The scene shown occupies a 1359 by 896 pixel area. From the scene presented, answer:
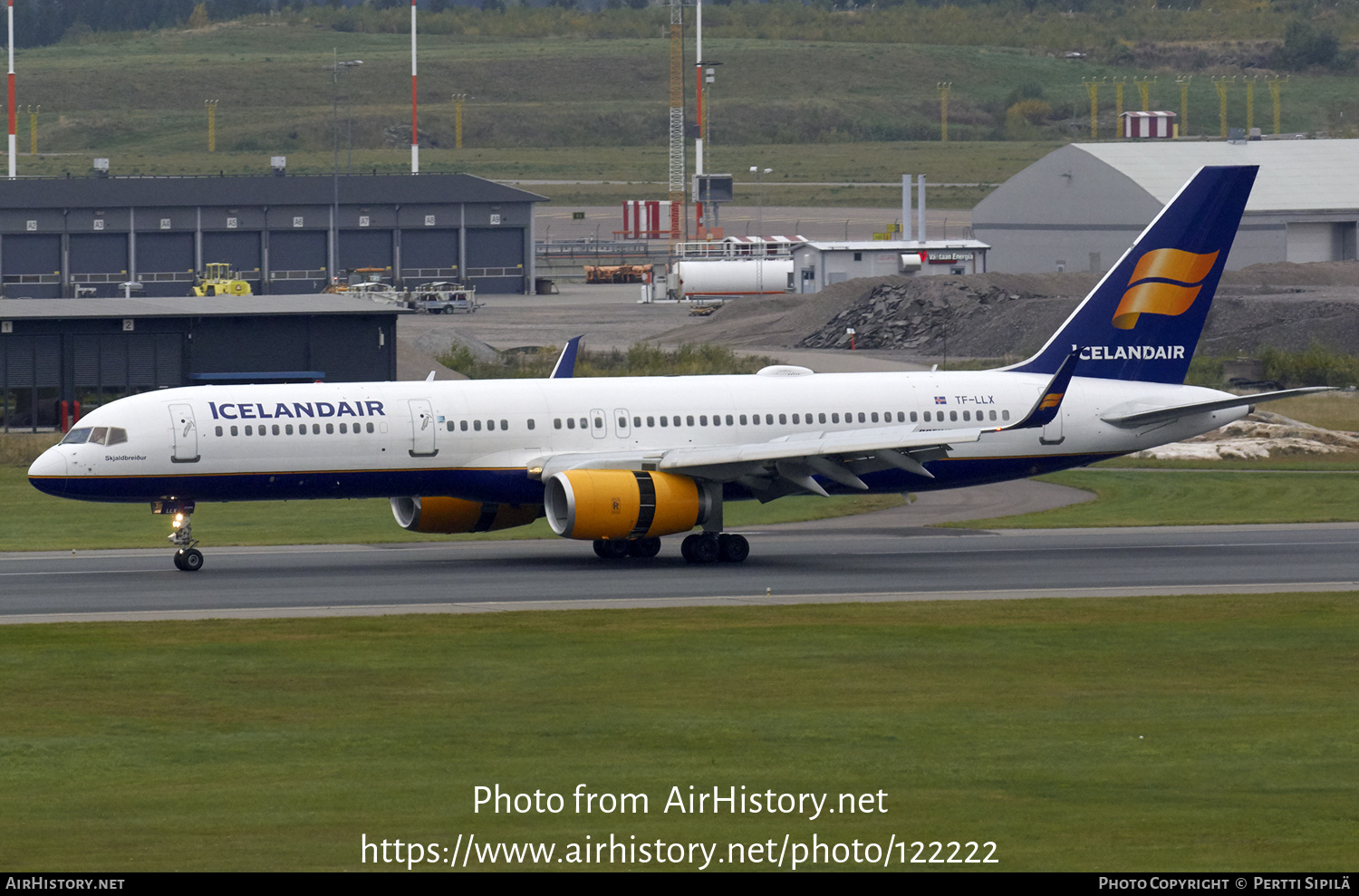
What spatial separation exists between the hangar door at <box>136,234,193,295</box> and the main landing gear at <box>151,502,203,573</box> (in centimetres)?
8460

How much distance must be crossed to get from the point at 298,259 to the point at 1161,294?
88.7 meters

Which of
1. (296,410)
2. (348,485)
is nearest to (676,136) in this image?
(296,410)

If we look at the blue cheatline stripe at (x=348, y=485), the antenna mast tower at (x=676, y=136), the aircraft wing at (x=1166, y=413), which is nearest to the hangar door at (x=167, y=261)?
the antenna mast tower at (x=676, y=136)

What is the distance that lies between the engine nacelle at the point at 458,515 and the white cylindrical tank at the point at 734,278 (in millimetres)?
85699

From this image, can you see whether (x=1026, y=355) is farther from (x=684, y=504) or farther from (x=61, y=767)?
(x=61, y=767)

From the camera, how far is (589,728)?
24422 millimetres

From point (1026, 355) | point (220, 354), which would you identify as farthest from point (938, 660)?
point (1026, 355)

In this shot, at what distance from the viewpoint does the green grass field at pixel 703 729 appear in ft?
60.9

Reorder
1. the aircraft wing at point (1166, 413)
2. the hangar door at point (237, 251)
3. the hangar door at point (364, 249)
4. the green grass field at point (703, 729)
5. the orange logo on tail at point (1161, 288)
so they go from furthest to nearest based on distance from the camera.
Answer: the hangar door at point (364, 249), the hangar door at point (237, 251), the orange logo on tail at point (1161, 288), the aircraft wing at point (1166, 413), the green grass field at point (703, 729)

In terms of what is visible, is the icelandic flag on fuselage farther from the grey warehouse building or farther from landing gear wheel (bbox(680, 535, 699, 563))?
the grey warehouse building

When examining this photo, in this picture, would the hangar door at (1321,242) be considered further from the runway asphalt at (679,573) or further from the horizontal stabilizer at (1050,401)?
the horizontal stabilizer at (1050,401)

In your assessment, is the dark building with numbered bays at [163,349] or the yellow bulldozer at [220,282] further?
the yellow bulldozer at [220,282]

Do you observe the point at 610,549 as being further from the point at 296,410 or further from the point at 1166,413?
the point at 1166,413

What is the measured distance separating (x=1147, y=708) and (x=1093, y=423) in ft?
68.5
